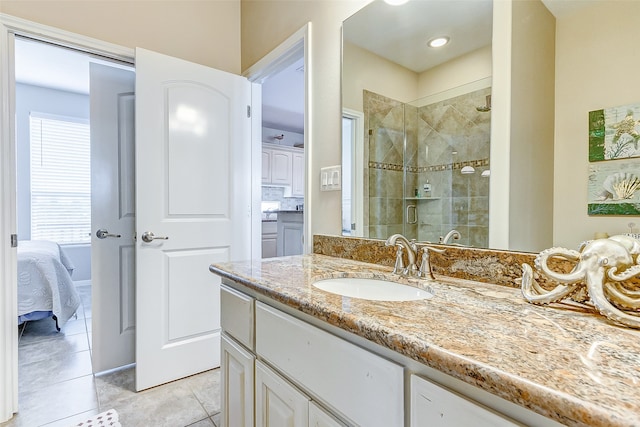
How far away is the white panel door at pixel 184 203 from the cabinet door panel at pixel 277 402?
1.19 metres

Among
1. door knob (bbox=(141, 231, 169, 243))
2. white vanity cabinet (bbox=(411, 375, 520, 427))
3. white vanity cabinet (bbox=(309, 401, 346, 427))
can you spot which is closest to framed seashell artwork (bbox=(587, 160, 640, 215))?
white vanity cabinet (bbox=(411, 375, 520, 427))

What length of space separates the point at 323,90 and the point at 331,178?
1.50ft

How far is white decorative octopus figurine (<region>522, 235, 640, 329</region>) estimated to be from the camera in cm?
62

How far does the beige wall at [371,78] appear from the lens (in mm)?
1317

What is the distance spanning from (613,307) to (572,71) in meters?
0.60

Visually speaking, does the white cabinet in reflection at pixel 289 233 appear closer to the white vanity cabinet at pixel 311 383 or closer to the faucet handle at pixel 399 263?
the white vanity cabinet at pixel 311 383

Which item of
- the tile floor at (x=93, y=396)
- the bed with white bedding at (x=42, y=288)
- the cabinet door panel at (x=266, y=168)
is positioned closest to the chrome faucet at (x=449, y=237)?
the tile floor at (x=93, y=396)

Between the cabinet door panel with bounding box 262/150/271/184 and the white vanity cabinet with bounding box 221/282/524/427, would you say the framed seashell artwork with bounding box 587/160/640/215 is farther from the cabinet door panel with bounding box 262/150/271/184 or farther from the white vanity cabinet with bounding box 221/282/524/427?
the cabinet door panel with bounding box 262/150/271/184

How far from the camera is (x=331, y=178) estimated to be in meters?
1.63

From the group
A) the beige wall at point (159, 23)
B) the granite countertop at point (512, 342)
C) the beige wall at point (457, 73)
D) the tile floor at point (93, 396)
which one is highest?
the beige wall at point (159, 23)

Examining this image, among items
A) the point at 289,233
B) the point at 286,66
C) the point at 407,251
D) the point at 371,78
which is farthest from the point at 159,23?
the point at 289,233

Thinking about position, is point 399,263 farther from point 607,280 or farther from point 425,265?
point 607,280

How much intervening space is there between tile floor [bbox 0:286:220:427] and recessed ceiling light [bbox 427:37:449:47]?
199cm

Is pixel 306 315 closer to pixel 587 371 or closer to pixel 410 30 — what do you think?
pixel 587 371
